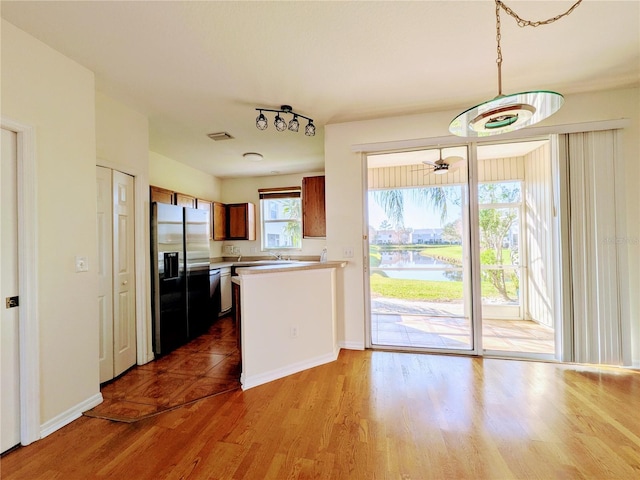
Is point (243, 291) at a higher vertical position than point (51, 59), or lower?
Result: lower

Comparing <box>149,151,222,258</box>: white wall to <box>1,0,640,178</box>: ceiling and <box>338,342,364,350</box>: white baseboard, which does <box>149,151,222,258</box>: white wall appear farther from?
<box>338,342,364,350</box>: white baseboard

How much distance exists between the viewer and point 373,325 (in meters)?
3.46

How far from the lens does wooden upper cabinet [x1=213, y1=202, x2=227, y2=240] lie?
5.14 meters

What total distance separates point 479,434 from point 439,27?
2724mm

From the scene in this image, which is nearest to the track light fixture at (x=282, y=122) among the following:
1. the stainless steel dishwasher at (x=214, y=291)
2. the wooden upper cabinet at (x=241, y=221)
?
the stainless steel dishwasher at (x=214, y=291)

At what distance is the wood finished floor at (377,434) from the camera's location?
5.01 ft

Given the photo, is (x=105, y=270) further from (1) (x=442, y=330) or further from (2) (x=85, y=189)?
(1) (x=442, y=330)

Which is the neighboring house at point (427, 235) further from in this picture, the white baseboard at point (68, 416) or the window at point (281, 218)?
the white baseboard at point (68, 416)

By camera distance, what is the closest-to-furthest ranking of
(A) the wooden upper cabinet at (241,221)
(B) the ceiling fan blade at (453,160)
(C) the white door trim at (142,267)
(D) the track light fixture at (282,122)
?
(D) the track light fixture at (282,122), (C) the white door trim at (142,267), (B) the ceiling fan blade at (453,160), (A) the wooden upper cabinet at (241,221)

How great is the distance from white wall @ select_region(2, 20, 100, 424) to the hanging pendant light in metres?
2.69

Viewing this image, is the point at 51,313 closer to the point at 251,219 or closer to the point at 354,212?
the point at 354,212

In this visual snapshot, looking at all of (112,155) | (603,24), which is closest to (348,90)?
(603,24)

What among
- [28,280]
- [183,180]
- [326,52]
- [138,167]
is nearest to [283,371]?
[28,280]

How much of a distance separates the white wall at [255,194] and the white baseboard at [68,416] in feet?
12.1
